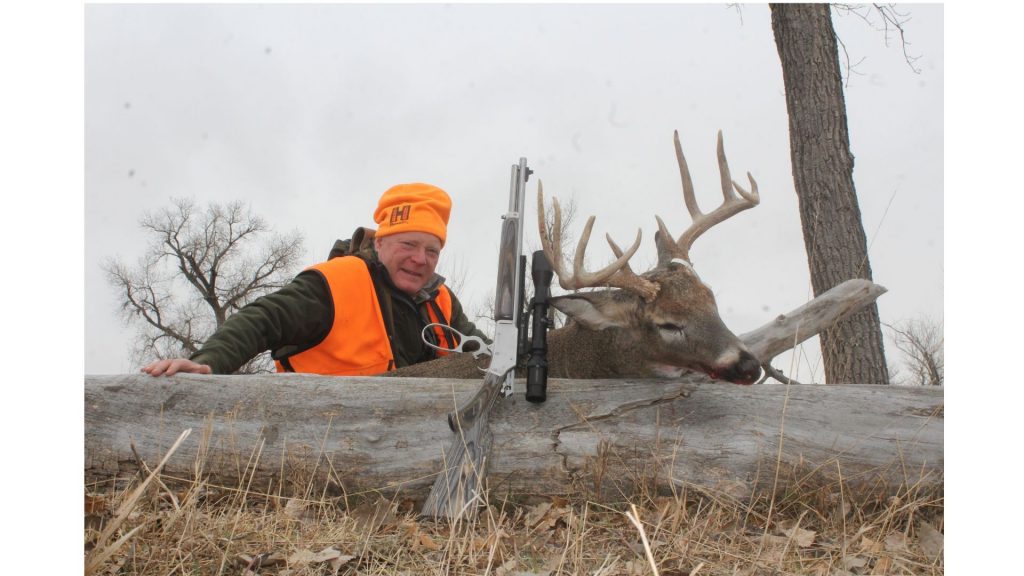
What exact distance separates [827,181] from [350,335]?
13.8ft

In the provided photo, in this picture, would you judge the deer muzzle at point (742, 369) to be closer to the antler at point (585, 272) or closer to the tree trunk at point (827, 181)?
the antler at point (585, 272)

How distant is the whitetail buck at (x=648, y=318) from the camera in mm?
4242

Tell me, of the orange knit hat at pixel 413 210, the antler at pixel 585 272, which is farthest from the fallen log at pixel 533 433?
the orange knit hat at pixel 413 210

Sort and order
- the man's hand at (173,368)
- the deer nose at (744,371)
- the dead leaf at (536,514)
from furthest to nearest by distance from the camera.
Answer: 1. the deer nose at (744,371)
2. the man's hand at (173,368)
3. the dead leaf at (536,514)

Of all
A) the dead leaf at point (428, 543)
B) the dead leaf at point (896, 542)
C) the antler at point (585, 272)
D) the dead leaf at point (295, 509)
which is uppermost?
the antler at point (585, 272)

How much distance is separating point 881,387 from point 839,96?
12.2 feet

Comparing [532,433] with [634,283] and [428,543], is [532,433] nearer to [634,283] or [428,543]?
[428,543]

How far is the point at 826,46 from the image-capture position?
6.71m

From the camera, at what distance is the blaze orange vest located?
5035mm

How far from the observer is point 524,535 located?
3.25 metres

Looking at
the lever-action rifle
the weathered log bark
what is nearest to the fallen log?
the weathered log bark

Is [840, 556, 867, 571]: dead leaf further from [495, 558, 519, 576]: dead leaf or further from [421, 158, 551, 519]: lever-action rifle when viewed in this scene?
[421, 158, 551, 519]: lever-action rifle

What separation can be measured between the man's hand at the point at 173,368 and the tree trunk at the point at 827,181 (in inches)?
191
